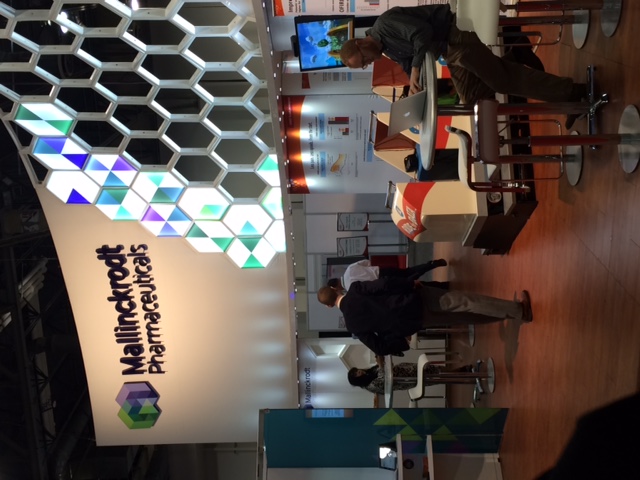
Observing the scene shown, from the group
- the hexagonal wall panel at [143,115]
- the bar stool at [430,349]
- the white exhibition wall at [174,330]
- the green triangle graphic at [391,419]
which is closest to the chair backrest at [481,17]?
the hexagonal wall panel at [143,115]

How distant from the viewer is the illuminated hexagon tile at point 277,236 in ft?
17.3

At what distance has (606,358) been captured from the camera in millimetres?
2578

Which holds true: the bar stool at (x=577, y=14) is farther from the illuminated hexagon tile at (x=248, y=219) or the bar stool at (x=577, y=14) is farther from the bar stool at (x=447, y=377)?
the illuminated hexagon tile at (x=248, y=219)

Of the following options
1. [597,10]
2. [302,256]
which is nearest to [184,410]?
[302,256]

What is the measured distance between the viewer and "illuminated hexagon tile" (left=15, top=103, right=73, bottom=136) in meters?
4.89

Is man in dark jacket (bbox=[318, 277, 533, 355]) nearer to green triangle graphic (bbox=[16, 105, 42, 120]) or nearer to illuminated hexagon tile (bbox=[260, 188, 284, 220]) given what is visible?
illuminated hexagon tile (bbox=[260, 188, 284, 220])

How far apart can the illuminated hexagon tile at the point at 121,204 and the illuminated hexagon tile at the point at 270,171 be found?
1113 millimetres

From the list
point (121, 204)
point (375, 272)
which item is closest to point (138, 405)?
point (121, 204)

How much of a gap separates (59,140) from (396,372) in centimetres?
349

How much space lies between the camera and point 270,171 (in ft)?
16.5

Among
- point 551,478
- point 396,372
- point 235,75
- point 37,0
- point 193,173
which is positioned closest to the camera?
point 551,478

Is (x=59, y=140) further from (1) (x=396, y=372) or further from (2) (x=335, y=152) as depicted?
(1) (x=396, y=372)

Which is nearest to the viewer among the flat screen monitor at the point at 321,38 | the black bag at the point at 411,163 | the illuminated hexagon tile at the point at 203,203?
the flat screen monitor at the point at 321,38

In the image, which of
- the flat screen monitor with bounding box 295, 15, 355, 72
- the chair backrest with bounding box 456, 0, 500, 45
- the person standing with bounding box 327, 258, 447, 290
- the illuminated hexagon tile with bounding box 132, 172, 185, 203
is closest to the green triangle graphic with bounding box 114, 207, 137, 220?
the illuminated hexagon tile with bounding box 132, 172, 185, 203
